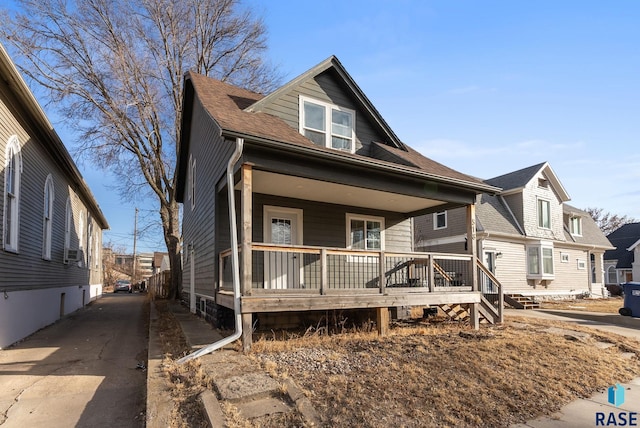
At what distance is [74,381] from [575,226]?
1126 inches

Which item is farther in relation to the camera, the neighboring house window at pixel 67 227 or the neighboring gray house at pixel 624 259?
the neighboring gray house at pixel 624 259

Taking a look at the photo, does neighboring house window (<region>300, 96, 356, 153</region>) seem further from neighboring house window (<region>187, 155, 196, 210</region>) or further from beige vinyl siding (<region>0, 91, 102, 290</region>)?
beige vinyl siding (<region>0, 91, 102, 290</region>)

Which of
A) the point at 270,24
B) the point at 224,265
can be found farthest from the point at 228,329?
the point at 270,24

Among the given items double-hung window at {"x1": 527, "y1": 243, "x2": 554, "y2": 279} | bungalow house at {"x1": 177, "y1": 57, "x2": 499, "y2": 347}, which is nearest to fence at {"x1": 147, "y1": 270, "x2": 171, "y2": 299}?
bungalow house at {"x1": 177, "y1": 57, "x2": 499, "y2": 347}

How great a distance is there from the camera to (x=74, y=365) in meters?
6.87

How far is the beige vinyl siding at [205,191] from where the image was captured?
31.1ft

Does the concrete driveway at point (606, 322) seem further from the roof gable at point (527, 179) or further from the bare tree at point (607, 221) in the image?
the bare tree at point (607, 221)

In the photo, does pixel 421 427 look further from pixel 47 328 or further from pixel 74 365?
pixel 47 328

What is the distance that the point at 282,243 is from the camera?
34.0ft

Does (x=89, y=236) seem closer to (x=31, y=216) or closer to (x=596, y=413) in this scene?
(x=31, y=216)

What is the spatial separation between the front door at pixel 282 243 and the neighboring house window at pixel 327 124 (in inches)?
81.8

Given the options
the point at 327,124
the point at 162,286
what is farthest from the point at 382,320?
the point at 162,286

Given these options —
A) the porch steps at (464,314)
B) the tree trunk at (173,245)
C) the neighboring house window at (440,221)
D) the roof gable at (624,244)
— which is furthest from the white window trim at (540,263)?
the tree trunk at (173,245)

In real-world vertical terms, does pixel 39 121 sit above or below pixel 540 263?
above
